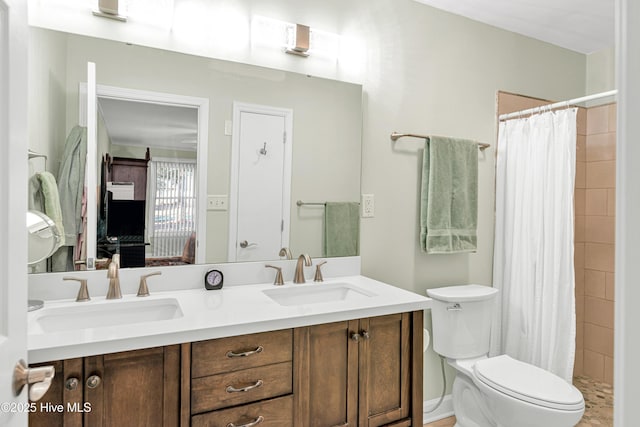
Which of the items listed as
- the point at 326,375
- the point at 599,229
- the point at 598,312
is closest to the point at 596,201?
the point at 599,229

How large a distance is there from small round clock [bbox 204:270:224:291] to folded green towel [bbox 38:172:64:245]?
22.5 inches

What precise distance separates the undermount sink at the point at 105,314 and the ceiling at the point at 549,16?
2.18 m

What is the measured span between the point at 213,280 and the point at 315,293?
485mm

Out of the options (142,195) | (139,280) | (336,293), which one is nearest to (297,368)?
(336,293)

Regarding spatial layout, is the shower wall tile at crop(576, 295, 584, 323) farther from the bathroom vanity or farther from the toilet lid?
the bathroom vanity

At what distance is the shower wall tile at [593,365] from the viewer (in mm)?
2828

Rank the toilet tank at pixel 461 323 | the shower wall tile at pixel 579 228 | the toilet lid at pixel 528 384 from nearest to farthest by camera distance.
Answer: the toilet lid at pixel 528 384 < the toilet tank at pixel 461 323 < the shower wall tile at pixel 579 228

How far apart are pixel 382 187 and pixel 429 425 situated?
4.77 feet

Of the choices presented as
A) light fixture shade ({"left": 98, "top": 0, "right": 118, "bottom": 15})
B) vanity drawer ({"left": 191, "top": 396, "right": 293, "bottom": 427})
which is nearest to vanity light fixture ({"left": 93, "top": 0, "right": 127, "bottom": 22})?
light fixture shade ({"left": 98, "top": 0, "right": 118, "bottom": 15})

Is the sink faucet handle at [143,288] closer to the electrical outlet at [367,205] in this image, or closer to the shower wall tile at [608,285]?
the electrical outlet at [367,205]

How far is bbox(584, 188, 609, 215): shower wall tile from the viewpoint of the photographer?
9.26 feet

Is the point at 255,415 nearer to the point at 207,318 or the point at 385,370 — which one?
the point at 207,318

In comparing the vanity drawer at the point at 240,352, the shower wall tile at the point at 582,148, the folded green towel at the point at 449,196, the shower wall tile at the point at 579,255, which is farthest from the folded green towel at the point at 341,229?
the shower wall tile at the point at 582,148

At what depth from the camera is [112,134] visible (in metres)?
1.61
